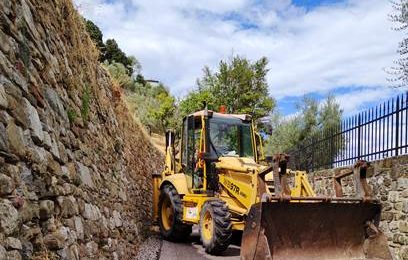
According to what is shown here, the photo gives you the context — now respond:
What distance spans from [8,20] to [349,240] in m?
5.81

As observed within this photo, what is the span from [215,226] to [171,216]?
318cm

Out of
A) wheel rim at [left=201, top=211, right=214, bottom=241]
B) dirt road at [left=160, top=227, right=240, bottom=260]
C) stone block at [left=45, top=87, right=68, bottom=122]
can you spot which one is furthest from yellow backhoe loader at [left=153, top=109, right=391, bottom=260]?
stone block at [left=45, top=87, right=68, bottom=122]

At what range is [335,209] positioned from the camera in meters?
7.24

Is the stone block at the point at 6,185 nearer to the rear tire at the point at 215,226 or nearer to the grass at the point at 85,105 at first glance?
the grass at the point at 85,105

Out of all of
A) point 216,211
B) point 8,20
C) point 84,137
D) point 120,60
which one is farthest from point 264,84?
point 8,20

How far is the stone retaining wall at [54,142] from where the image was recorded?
3238mm

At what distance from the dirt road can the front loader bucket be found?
2254mm

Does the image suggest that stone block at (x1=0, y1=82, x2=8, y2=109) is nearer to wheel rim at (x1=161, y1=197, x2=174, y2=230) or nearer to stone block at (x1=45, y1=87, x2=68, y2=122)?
stone block at (x1=45, y1=87, x2=68, y2=122)

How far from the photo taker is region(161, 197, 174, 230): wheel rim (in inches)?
464

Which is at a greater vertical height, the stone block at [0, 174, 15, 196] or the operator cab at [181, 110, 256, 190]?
the operator cab at [181, 110, 256, 190]

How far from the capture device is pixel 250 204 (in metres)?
8.33

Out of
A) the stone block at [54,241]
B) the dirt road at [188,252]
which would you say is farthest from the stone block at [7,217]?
the dirt road at [188,252]

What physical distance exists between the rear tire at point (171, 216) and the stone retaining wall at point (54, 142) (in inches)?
126

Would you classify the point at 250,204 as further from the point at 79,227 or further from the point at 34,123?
the point at 34,123
